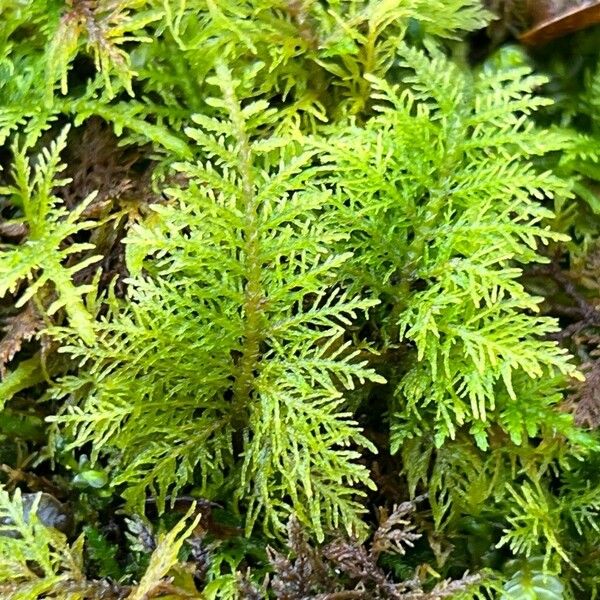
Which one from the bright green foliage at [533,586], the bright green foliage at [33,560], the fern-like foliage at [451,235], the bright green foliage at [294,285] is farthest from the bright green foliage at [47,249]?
the bright green foliage at [533,586]

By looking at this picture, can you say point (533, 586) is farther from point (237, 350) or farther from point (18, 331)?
point (18, 331)

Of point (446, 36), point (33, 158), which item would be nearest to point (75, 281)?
point (33, 158)

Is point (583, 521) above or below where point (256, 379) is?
below

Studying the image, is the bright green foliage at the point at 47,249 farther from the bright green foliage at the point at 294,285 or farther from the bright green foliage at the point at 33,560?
the bright green foliage at the point at 33,560

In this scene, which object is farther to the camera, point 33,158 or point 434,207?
point 33,158

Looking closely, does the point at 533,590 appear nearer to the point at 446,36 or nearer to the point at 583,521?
the point at 583,521

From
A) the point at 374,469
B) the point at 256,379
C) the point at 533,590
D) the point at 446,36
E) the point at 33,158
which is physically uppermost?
the point at 446,36

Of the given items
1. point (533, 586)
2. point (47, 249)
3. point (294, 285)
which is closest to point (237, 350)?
point (294, 285)
